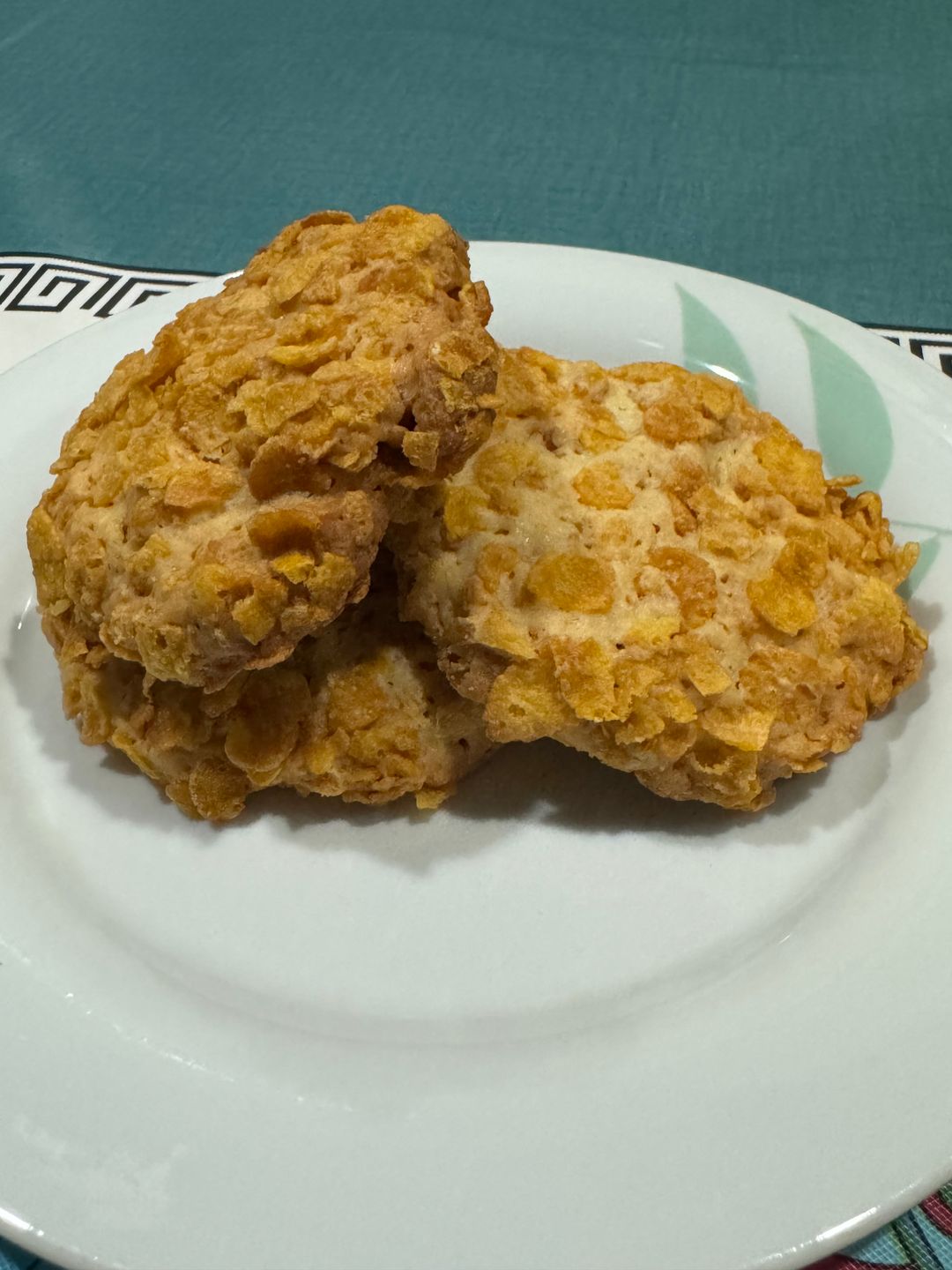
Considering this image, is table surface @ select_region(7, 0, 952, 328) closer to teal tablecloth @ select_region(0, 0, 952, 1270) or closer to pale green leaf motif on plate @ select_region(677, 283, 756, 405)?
teal tablecloth @ select_region(0, 0, 952, 1270)

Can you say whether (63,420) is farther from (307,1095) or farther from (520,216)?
(520,216)

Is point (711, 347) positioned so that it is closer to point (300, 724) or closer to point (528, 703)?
point (528, 703)

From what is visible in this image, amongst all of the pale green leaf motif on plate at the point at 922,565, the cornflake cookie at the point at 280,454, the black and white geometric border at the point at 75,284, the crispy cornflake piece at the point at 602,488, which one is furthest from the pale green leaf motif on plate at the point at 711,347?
the black and white geometric border at the point at 75,284

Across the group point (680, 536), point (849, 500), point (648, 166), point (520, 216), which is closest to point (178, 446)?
point (680, 536)

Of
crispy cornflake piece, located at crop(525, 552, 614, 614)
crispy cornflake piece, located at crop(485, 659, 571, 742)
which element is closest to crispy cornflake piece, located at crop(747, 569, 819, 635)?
crispy cornflake piece, located at crop(525, 552, 614, 614)

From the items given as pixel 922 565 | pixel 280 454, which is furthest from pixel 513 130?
pixel 280 454

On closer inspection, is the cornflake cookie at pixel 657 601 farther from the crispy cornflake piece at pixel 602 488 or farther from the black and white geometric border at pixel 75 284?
the black and white geometric border at pixel 75 284

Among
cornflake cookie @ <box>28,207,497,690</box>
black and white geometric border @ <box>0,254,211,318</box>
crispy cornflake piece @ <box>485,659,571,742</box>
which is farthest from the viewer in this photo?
black and white geometric border @ <box>0,254,211,318</box>
